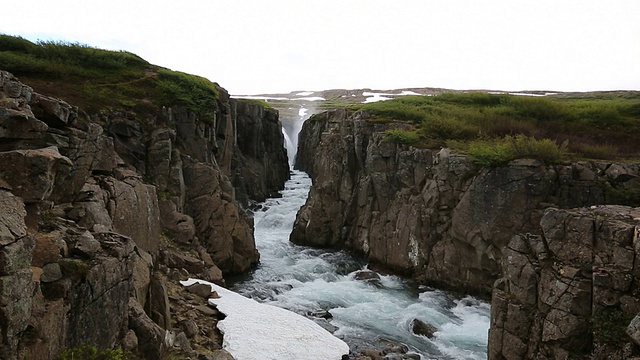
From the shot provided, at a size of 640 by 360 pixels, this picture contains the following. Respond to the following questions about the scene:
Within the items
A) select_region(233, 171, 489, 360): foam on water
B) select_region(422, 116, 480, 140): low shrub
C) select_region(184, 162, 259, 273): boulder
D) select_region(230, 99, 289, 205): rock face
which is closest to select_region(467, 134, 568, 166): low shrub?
select_region(422, 116, 480, 140): low shrub

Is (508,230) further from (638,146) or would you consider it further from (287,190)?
(287,190)

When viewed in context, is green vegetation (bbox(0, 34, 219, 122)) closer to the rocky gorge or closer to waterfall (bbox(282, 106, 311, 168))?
the rocky gorge

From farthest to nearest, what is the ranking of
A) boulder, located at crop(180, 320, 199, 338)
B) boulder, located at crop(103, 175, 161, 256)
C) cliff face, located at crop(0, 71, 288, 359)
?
boulder, located at crop(103, 175, 161, 256) < boulder, located at crop(180, 320, 199, 338) < cliff face, located at crop(0, 71, 288, 359)

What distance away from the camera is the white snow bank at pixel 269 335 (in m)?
9.72

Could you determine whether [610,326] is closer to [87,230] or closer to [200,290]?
[200,290]

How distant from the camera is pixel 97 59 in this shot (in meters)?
21.5

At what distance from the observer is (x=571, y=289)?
995 centimetres

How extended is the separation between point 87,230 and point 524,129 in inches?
901

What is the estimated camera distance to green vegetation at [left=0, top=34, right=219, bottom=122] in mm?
17891

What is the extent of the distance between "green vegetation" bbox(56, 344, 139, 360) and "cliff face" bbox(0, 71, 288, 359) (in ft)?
0.48

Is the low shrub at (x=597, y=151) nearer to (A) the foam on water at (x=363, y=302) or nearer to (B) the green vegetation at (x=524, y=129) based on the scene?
(B) the green vegetation at (x=524, y=129)

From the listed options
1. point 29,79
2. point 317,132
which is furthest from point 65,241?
point 317,132

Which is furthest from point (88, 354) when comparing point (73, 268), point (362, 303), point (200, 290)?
point (362, 303)

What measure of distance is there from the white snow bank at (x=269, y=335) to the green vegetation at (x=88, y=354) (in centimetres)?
373
